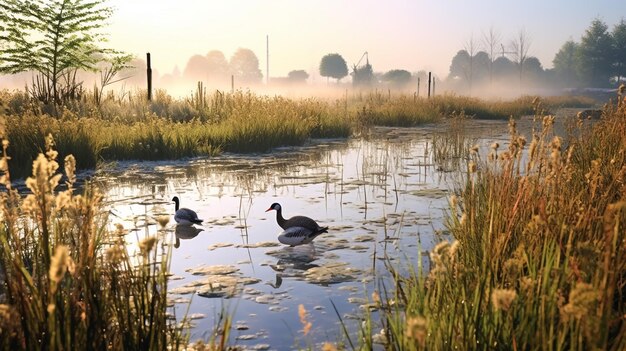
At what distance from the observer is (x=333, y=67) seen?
124 metres

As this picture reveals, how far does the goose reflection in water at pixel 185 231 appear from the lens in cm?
623

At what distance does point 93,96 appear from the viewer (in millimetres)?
18844

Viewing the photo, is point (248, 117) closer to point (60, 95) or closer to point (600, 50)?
point (60, 95)

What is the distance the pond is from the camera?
396cm

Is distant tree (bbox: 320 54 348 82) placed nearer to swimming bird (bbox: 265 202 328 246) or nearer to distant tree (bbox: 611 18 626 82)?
distant tree (bbox: 611 18 626 82)

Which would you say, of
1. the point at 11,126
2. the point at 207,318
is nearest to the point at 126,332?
the point at 207,318

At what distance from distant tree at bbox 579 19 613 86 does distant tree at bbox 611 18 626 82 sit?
65 cm

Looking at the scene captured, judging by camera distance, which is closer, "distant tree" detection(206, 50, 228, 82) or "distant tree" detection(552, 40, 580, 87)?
"distant tree" detection(552, 40, 580, 87)

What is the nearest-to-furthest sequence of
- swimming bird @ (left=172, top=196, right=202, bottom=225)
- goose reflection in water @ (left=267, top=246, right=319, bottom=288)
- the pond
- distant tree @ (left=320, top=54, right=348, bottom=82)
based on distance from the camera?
the pond < goose reflection in water @ (left=267, top=246, right=319, bottom=288) < swimming bird @ (left=172, top=196, right=202, bottom=225) < distant tree @ (left=320, top=54, right=348, bottom=82)

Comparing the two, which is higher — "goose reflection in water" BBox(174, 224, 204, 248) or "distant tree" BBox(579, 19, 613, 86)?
"distant tree" BBox(579, 19, 613, 86)

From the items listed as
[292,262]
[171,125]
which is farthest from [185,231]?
[171,125]

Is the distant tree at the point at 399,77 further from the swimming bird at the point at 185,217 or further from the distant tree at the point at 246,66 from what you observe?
the swimming bird at the point at 185,217

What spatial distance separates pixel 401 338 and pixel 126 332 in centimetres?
117

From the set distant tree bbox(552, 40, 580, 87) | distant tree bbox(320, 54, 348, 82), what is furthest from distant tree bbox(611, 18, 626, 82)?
distant tree bbox(320, 54, 348, 82)
